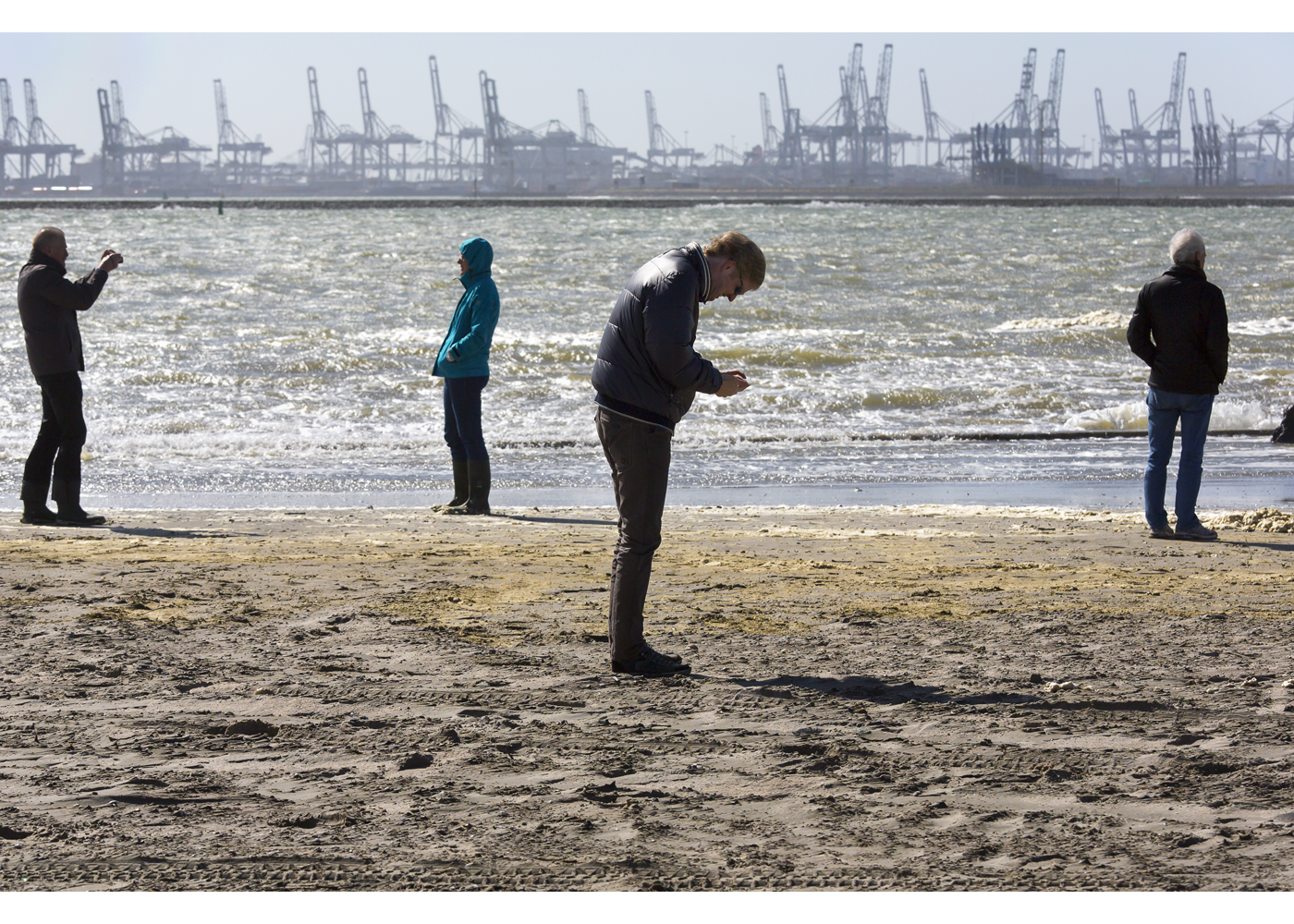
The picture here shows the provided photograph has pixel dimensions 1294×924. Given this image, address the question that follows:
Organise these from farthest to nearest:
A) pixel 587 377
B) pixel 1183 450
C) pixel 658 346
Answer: pixel 587 377
pixel 1183 450
pixel 658 346

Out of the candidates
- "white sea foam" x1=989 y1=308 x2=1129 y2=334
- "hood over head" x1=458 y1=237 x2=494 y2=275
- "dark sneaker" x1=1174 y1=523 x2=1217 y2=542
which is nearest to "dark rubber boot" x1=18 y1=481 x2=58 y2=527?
"hood over head" x1=458 y1=237 x2=494 y2=275

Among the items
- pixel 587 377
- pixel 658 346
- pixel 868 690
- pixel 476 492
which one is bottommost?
pixel 868 690

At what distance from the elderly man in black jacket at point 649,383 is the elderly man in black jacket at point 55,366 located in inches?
159

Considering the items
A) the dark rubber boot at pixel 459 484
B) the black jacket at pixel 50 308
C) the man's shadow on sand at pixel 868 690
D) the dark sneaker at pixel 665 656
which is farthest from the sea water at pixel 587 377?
the man's shadow on sand at pixel 868 690

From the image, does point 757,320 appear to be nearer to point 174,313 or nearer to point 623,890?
point 174,313

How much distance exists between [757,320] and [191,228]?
44609 mm

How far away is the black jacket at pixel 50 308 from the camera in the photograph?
6.78 m

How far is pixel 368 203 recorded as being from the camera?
10269 centimetres

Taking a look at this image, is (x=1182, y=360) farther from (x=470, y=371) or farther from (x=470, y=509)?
(x=470, y=509)

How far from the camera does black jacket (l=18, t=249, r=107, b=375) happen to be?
678cm

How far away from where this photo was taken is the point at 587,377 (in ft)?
48.4

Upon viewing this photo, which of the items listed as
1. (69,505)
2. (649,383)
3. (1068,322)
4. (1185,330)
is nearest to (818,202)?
(1068,322)

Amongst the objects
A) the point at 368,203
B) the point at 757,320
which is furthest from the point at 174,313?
the point at 368,203

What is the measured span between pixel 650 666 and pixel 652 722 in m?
0.45
